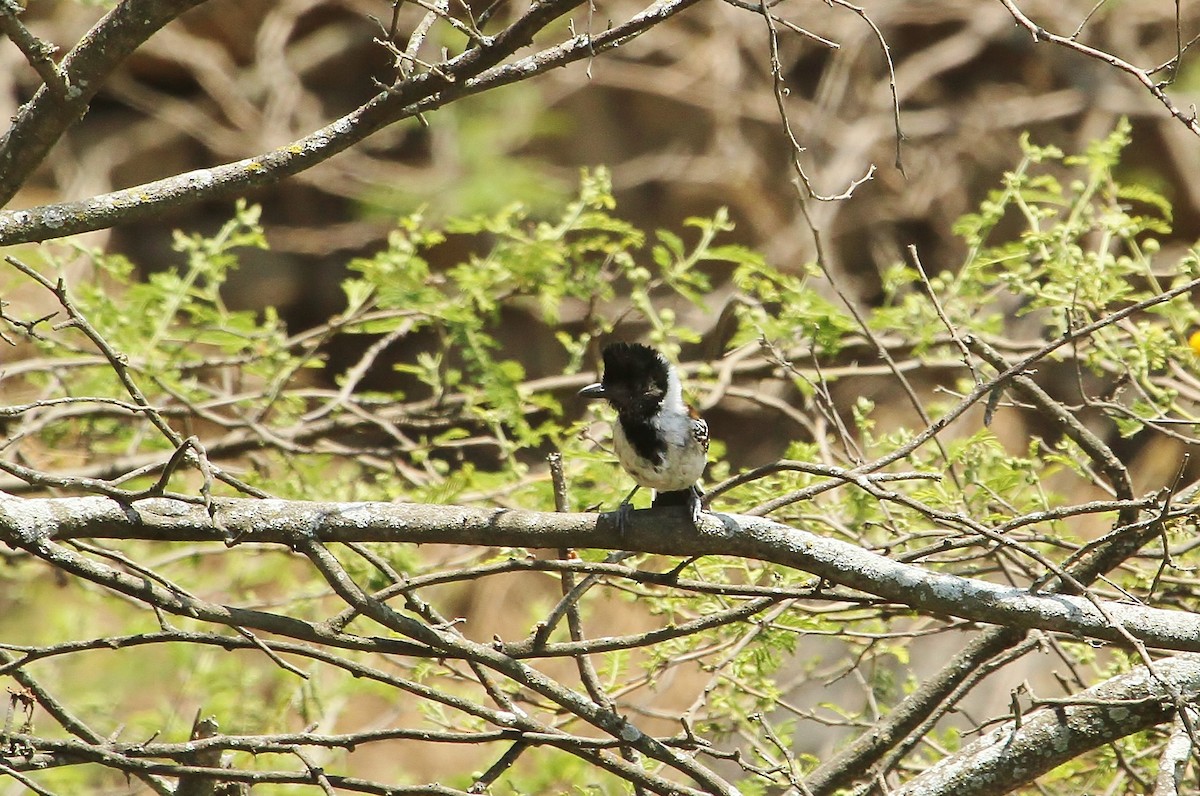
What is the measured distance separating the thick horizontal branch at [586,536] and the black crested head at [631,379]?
77 cm

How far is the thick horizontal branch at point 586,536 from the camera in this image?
8.64 feet

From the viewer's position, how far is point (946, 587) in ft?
8.64

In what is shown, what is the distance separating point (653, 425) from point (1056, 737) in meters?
1.25

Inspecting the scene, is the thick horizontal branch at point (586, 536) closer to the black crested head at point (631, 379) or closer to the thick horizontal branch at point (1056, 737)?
the thick horizontal branch at point (1056, 737)

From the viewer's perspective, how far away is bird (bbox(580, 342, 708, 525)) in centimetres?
334

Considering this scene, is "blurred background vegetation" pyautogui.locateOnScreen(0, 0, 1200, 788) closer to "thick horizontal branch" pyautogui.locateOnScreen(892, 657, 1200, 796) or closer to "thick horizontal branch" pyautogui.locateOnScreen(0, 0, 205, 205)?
"thick horizontal branch" pyautogui.locateOnScreen(892, 657, 1200, 796)

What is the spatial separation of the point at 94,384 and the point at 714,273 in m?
5.84

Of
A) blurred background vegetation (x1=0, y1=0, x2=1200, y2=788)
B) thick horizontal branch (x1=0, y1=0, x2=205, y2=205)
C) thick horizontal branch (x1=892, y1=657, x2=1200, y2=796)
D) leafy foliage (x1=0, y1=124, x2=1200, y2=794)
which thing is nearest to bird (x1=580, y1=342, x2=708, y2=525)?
leafy foliage (x1=0, y1=124, x2=1200, y2=794)

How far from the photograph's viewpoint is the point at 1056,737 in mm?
2957

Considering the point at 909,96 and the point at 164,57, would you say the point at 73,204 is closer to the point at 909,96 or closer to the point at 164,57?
the point at 164,57

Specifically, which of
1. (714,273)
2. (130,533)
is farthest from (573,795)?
(714,273)

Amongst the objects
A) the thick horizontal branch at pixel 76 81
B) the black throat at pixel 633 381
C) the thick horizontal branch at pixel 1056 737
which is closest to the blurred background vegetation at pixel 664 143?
the black throat at pixel 633 381

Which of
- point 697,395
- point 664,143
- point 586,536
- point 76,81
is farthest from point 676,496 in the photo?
point 664,143

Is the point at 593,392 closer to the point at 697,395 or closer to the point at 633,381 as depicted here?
the point at 633,381
